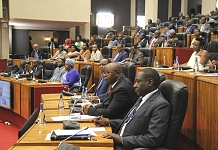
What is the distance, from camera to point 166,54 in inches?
308

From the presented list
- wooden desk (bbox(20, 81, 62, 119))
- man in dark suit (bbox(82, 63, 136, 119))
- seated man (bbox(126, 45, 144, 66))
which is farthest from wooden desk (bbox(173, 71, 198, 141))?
seated man (bbox(126, 45, 144, 66))

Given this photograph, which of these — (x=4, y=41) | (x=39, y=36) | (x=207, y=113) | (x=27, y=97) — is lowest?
(x=27, y=97)

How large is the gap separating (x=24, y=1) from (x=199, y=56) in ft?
26.3

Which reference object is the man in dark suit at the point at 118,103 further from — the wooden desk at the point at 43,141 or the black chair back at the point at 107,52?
the black chair back at the point at 107,52

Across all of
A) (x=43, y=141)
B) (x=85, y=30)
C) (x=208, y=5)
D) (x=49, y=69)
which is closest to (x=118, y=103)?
(x=43, y=141)

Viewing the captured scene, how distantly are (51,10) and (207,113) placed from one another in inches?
398

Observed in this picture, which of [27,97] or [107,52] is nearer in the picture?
[27,97]

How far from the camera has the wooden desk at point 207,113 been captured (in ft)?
9.04

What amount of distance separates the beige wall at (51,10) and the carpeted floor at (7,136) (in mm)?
5828

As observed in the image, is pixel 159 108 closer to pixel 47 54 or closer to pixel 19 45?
pixel 47 54

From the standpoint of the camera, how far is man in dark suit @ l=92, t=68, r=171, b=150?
2.46 m

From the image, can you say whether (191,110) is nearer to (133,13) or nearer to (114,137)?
(114,137)

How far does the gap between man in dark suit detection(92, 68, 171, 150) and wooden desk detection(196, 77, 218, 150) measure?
0.47 meters

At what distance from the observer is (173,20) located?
15.2 m
